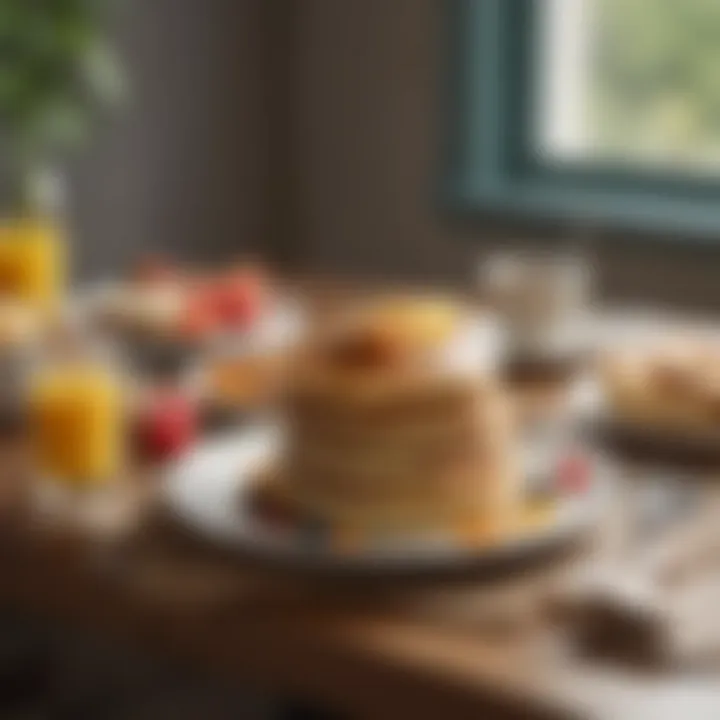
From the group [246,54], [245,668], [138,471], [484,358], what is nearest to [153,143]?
[246,54]

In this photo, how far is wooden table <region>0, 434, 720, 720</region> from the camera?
1079 mm

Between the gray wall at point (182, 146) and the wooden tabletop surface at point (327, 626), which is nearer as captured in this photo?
the wooden tabletop surface at point (327, 626)

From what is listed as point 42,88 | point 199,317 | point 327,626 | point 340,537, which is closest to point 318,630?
point 327,626

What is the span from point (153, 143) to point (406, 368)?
1.75 m

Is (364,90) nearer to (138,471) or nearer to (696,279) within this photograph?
(696,279)

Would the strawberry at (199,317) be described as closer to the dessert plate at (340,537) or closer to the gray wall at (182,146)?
the dessert plate at (340,537)

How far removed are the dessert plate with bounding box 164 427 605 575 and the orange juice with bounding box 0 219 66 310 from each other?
0.72 meters

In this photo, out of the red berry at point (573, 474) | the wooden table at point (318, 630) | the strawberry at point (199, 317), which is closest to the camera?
the wooden table at point (318, 630)

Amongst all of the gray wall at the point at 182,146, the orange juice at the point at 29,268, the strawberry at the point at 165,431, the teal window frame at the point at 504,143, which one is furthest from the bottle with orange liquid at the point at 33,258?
the teal window frame at the point at 504,143

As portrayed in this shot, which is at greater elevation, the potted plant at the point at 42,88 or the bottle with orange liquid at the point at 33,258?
the potted plant at the point at 42,88

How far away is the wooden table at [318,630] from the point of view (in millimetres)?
1079

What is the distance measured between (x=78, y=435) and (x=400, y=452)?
0.33m

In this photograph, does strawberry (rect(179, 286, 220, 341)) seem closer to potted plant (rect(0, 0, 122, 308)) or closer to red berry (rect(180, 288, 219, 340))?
red berry (rect(180, 288, 219, 340))

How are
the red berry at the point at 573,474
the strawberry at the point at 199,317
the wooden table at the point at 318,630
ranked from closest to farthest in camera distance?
the wooden table at the point at 318,630
the red berry at the point at 573,474
the strawberry at the point at 199,317
